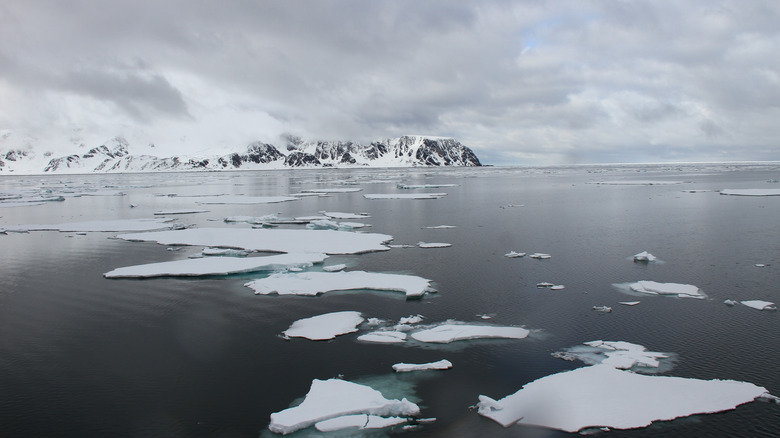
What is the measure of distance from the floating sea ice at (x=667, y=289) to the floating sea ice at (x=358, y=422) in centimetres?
755

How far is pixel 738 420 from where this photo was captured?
20.1 feet

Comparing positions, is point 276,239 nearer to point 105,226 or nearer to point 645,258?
point 105,226

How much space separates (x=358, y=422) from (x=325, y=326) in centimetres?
343

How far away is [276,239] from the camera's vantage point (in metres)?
18.1

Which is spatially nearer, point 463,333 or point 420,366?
point 420,366

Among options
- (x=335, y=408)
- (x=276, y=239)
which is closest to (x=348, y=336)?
(x=335, y=408)

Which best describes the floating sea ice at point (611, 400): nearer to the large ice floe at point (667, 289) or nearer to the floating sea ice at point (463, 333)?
the floating sea ice at point (463, 333)

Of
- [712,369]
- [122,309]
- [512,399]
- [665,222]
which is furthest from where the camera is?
[665,222]

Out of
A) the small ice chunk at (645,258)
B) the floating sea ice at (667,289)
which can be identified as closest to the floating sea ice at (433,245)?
the small ice chunk at (645,258)

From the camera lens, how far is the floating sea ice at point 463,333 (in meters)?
8.75

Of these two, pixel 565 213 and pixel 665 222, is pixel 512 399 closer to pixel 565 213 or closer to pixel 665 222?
pixel 665 222

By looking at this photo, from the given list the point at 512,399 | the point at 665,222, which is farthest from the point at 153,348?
the point at 665,222

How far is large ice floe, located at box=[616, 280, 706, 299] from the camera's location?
35.9ft

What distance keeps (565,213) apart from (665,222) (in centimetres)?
481
